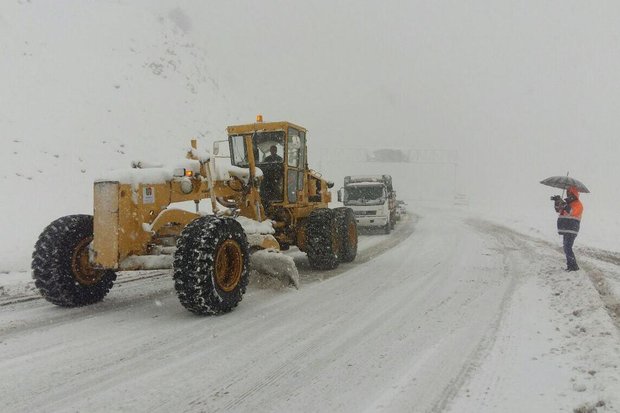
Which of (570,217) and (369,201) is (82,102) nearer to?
(369,201)

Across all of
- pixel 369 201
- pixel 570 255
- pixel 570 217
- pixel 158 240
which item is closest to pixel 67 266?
pixel 158 240

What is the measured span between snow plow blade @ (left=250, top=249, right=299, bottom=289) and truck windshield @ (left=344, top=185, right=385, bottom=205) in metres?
11.1

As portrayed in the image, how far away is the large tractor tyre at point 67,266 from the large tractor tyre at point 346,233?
15.3 feet

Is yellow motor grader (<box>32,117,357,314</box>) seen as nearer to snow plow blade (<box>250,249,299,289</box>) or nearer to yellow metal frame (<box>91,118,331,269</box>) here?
yellow metal frame (<box>91,118,331,269</box>)

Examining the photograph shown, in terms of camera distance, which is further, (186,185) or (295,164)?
(295,164)

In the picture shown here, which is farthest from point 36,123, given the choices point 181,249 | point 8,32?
point 181,249

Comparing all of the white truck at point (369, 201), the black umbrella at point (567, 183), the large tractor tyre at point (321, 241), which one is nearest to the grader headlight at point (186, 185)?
the large tractor tyre at point (321, 241)

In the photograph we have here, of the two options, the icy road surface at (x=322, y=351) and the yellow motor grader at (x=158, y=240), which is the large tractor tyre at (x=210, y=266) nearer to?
the yellow motor grader at (x=158, y=240)

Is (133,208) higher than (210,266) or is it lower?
higher

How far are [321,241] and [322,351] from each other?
4.31m

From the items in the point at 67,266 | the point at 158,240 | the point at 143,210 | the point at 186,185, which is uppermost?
the point at 186,185

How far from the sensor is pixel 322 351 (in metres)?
4.43

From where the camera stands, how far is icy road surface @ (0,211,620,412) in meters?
3.38

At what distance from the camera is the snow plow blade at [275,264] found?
711 cm
